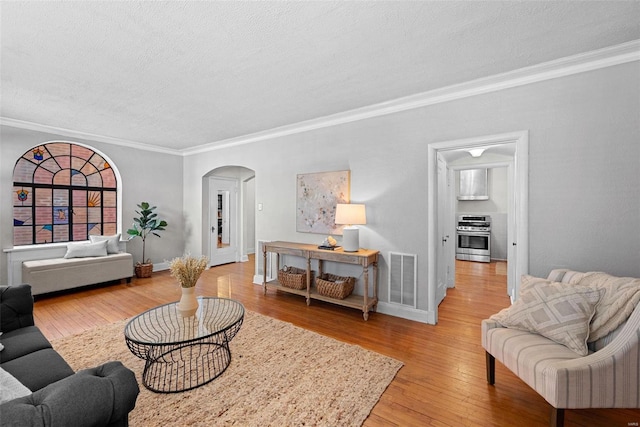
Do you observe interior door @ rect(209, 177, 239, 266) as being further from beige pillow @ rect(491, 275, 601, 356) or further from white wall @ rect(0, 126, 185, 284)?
beige pillow @ rect(491, 275, 601, 356)

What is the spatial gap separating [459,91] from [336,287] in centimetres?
266

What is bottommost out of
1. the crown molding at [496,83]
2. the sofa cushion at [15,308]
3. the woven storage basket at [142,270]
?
the woven storage basket at [142,270]

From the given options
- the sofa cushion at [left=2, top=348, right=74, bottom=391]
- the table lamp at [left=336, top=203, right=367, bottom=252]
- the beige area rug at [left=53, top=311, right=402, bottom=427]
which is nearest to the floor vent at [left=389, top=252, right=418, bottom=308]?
the table lamp at [left=336, top=203, right=367, bottom=252]

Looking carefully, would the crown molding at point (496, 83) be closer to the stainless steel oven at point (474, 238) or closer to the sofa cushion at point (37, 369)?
the sofa cushion at point (37, 369)

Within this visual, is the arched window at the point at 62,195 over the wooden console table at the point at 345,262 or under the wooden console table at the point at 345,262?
over

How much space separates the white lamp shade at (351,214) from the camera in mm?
3590

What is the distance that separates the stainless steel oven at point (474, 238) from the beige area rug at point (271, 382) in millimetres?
5464

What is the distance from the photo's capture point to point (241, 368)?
7.82 feet

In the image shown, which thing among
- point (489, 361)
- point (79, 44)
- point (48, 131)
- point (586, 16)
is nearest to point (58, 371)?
point (79, 44)

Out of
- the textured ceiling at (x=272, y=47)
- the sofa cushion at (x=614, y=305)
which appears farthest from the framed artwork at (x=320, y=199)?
the sofa cushion at (x=614, y=305)

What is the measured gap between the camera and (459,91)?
3051 millimetres

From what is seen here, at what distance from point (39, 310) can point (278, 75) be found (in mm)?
4328

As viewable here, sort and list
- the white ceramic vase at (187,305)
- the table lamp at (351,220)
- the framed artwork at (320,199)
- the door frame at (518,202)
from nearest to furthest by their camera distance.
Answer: the white ceramic vase at (187,305)
the door frame at (518,202)
the table lamp at (351,220)
the framed artwork at (320,199)

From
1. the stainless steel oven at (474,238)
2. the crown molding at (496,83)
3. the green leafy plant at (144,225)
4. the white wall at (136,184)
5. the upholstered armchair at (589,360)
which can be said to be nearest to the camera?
the upholstered armchair at (589,360)
